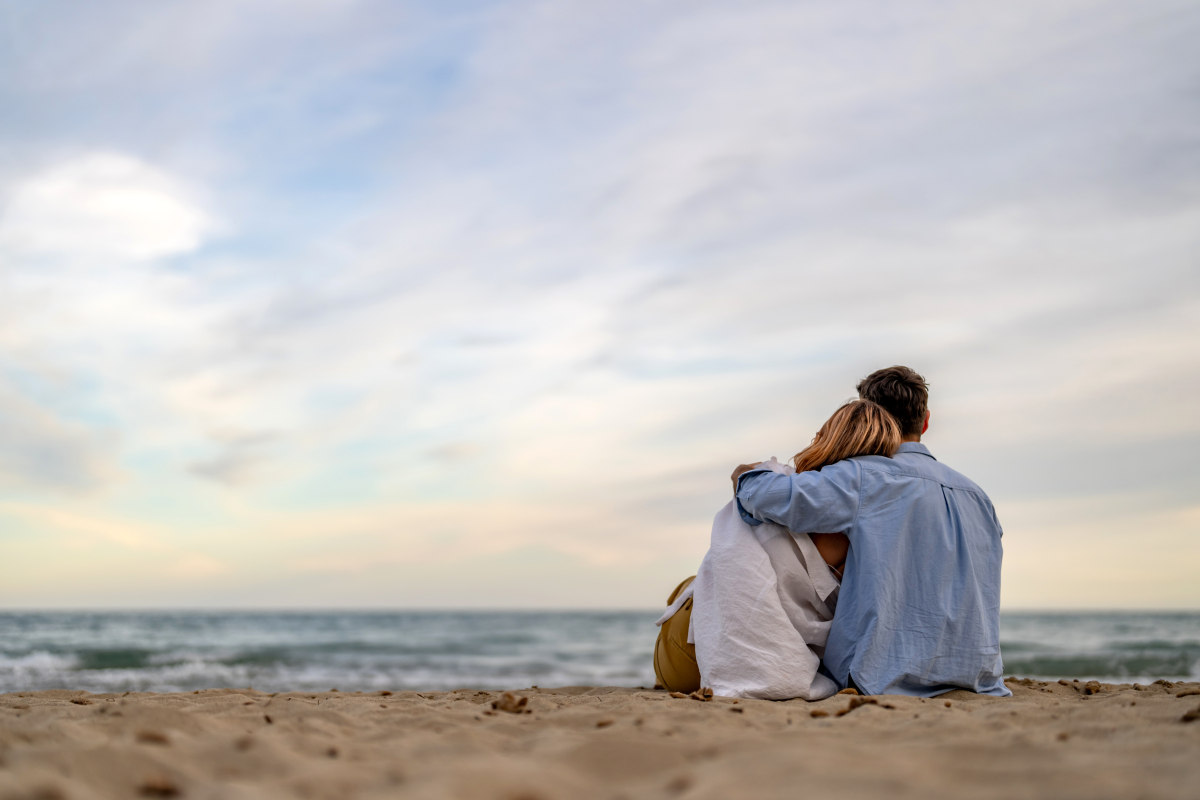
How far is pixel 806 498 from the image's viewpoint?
9.81 feet

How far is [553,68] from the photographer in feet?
29.8

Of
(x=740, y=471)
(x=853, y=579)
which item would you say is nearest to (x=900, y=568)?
(x=853, y=579)

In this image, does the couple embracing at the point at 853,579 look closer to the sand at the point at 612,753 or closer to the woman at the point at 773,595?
the woman at the point at 773,595

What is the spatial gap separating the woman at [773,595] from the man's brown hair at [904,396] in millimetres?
91

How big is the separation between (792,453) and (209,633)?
1855cm

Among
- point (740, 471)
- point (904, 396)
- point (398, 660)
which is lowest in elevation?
point (398, 660)

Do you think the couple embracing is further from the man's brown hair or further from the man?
the man's brown hair

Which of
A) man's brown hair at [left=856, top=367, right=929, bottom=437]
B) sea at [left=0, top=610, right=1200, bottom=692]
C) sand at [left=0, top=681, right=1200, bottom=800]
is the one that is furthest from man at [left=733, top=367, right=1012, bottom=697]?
sea at [left=0, top=610, right=1200, bottom=692]

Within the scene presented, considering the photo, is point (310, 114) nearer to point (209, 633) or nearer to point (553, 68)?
point (553, 68)

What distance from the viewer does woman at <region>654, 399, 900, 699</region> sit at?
10.00 feet

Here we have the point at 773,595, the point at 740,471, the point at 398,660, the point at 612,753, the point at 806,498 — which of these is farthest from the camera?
the point at 398,660

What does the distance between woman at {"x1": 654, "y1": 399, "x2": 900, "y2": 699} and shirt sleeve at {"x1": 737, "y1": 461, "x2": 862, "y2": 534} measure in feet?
0.39

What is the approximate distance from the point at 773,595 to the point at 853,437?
763 mm

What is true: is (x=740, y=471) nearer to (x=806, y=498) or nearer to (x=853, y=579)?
(x=806, y=498)
